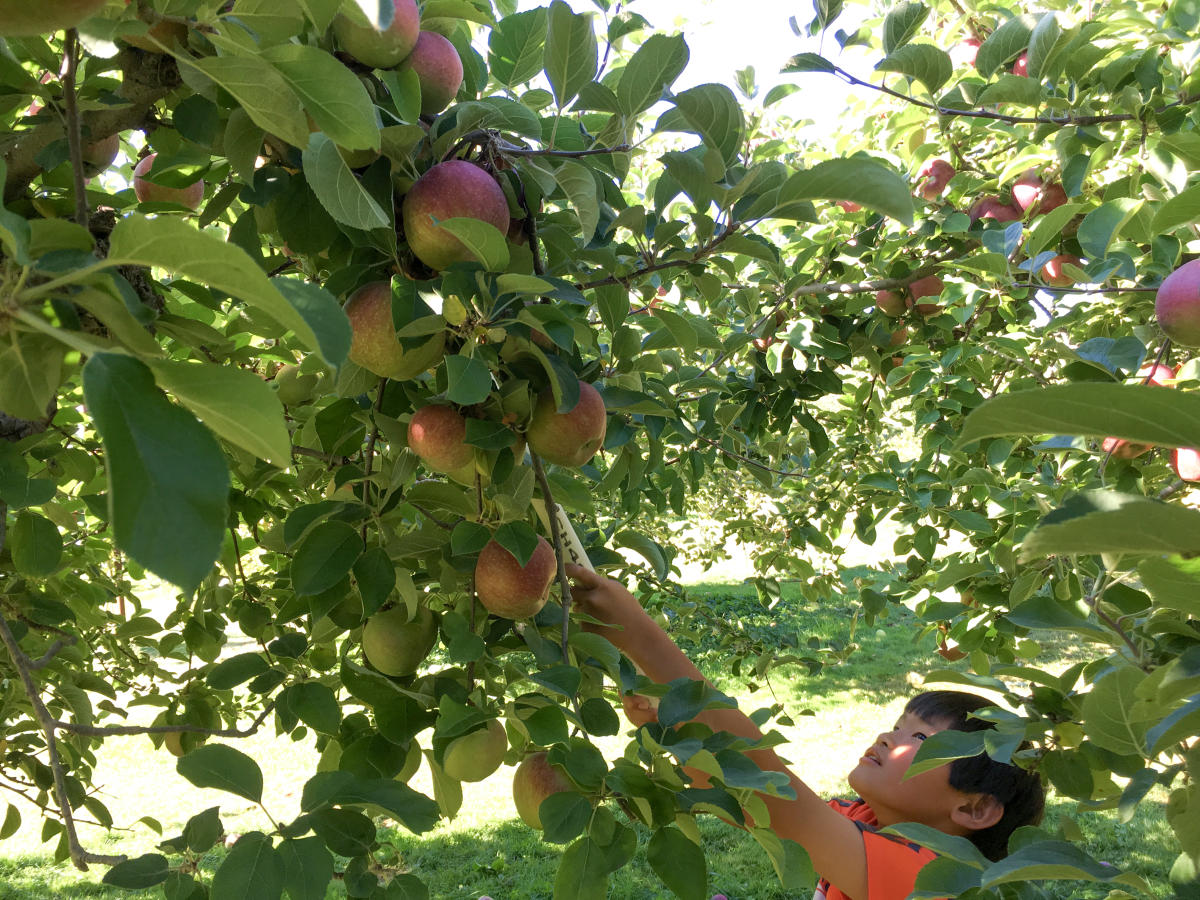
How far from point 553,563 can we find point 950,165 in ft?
5.90

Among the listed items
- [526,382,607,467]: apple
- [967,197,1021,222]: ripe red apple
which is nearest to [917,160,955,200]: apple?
[967,197,1021,222]: ripe red apple

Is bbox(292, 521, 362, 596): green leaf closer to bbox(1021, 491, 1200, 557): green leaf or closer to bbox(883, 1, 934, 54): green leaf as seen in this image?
bbox(1021, 491, 1200, 557): green leaf

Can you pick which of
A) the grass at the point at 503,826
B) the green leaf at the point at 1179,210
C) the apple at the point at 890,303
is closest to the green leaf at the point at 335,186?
the green leaf at the point at 1179,210

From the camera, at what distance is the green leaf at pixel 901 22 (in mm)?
1470

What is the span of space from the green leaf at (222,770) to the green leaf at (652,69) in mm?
745

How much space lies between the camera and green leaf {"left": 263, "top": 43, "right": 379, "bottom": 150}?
0.63 meters

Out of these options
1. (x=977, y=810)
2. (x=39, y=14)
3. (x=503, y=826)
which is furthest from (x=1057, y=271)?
(x=503, y=826)

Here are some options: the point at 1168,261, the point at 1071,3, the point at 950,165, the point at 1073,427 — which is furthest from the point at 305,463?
the point at 1071,3

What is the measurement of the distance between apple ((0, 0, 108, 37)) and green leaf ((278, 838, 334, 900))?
0.67 metres

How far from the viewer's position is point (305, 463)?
4.86 ft

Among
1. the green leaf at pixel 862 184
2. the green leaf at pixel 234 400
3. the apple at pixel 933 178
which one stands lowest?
the green leaf at pixel 234 400

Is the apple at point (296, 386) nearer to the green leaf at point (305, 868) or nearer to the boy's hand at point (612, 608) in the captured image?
the boy's hand at point (612, 608)

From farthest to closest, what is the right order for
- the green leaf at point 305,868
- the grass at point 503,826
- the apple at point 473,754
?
the grass at point 503,826, the apple at point 473,754, the green leaf at point 305,868

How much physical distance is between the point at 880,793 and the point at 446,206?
62.3 inches
